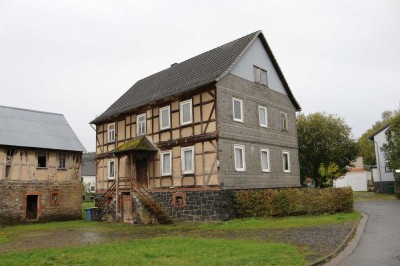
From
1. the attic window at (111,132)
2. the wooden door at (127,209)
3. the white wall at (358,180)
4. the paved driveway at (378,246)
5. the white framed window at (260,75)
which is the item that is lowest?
the paved driveway at (378,246)

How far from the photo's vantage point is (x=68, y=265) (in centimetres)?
1046

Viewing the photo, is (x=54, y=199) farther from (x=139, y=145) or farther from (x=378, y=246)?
(x=378, y=246)

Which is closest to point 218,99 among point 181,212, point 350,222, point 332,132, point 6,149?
point 181,212

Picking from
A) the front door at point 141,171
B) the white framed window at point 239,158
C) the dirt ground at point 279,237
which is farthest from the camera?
the front door at point 141,171

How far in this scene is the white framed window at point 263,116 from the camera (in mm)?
26041

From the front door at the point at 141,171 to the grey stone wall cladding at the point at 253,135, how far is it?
7.26 metres

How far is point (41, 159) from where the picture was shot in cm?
3012

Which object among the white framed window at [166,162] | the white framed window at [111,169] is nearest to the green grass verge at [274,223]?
the white framed window at [166,162]

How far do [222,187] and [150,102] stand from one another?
28.7ft

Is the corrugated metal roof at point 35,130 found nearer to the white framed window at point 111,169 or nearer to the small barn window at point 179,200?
the white framed window at point 111,169

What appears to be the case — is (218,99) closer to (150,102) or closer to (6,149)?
(150,102)

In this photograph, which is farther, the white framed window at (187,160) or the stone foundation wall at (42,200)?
the stone foundation wall at (42,200)

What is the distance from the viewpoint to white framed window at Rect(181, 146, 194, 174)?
23.2 metres

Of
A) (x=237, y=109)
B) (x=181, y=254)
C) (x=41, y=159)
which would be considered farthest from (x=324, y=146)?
(x=181, y=254)
